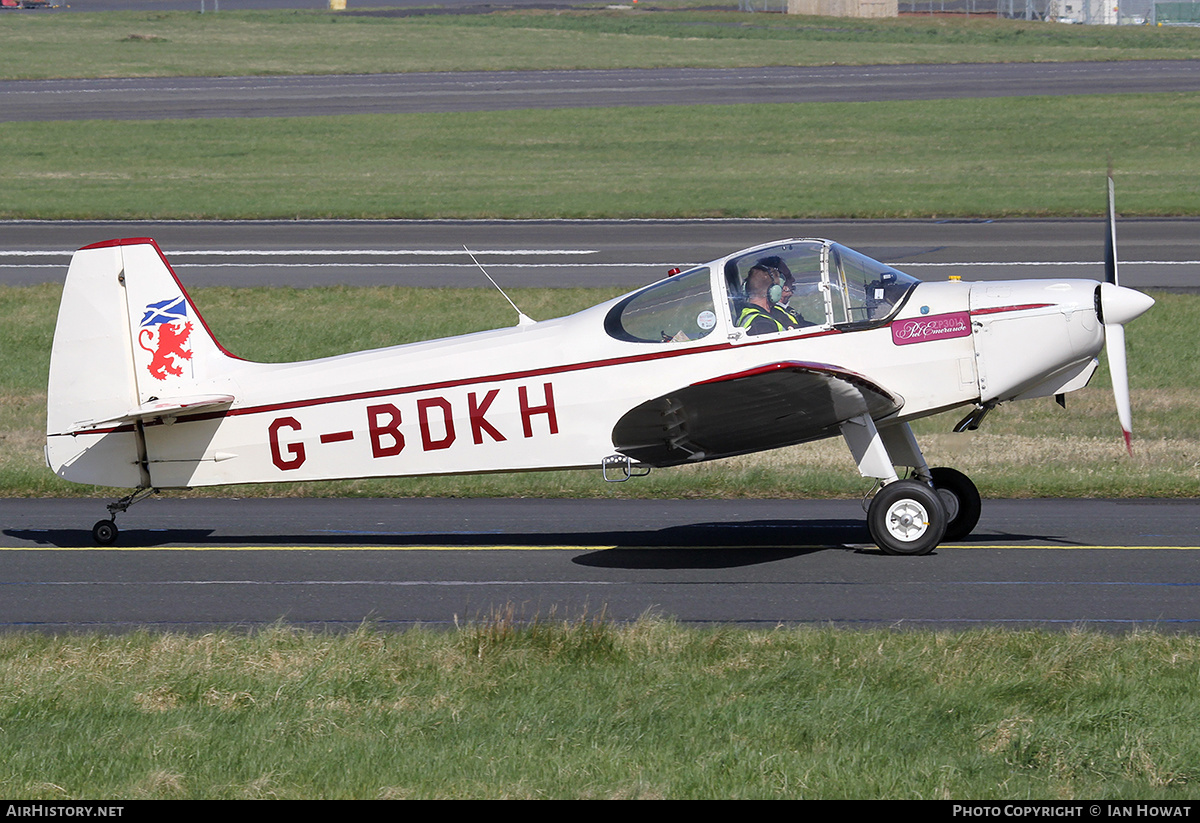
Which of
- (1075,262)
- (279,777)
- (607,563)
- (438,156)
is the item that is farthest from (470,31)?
(279,777)

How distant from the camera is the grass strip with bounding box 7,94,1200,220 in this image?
3331 cm

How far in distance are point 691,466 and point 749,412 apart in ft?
14.8

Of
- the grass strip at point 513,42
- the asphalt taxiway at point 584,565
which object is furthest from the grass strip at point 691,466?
the grass strip at point 513,42

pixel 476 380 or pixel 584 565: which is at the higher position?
pixel 476 380

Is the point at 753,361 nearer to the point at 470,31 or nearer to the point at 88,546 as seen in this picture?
the point at 88,546

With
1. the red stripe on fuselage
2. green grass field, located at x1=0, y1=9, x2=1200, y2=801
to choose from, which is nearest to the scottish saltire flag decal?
the red stripe on fuselage

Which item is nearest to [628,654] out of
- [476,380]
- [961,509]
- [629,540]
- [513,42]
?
[476,380]

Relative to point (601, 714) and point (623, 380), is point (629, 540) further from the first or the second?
point (601, 714)

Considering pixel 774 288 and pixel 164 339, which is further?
pixel 164 339

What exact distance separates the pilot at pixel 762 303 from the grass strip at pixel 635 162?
20749 mm

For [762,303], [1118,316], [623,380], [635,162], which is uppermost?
[635,162]

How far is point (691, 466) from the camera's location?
15.1 metres

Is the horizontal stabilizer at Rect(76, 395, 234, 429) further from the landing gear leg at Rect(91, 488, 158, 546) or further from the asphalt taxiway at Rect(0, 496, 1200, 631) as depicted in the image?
the asphalt taxiway at Rect(0, 496, 1200, 631)

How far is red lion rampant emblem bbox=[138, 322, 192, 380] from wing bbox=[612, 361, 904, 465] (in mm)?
3718
